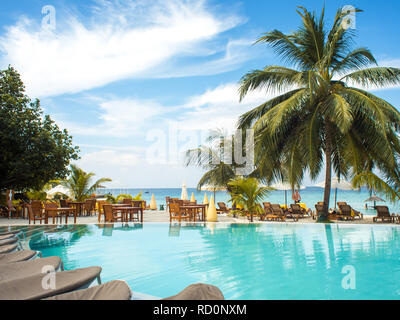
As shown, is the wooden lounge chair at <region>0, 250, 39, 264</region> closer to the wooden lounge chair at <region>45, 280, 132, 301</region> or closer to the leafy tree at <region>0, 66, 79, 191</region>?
the wooden lounge chair at <region>45, 280, 132, 301</region>

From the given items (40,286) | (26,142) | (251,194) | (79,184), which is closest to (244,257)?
(40,286)

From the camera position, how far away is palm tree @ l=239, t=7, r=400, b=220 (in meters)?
10.8

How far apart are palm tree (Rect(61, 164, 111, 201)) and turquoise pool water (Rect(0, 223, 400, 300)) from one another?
561cm

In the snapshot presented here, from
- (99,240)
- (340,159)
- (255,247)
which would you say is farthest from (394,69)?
(99,240)

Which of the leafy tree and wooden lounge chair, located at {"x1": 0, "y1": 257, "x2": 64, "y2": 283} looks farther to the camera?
the leafy tree

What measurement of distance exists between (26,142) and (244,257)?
10866mm

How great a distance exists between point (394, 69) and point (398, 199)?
4.70m


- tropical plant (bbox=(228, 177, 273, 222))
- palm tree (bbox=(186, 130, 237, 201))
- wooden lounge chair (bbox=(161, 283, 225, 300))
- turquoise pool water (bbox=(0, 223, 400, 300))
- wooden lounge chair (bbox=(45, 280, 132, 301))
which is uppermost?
palm tree (bbox=(186, 130, 237, 201))

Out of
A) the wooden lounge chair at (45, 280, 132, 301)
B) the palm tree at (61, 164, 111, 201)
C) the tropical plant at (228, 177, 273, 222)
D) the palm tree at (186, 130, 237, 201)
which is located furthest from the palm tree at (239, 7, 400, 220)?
the wooden lounge chair at (45, 280, 132, 301)

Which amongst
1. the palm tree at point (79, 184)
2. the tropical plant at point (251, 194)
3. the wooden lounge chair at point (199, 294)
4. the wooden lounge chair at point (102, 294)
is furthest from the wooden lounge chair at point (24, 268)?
the palm tree at point (79, 184)

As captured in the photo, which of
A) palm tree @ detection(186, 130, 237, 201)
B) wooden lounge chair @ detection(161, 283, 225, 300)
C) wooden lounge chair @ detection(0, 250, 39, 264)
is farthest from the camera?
palm tree @ detection(186, 130, 237, 201)

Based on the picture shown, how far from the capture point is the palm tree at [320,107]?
1084 cm

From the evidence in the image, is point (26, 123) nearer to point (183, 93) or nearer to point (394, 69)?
point (183, 93)

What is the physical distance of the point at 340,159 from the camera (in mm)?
13141
